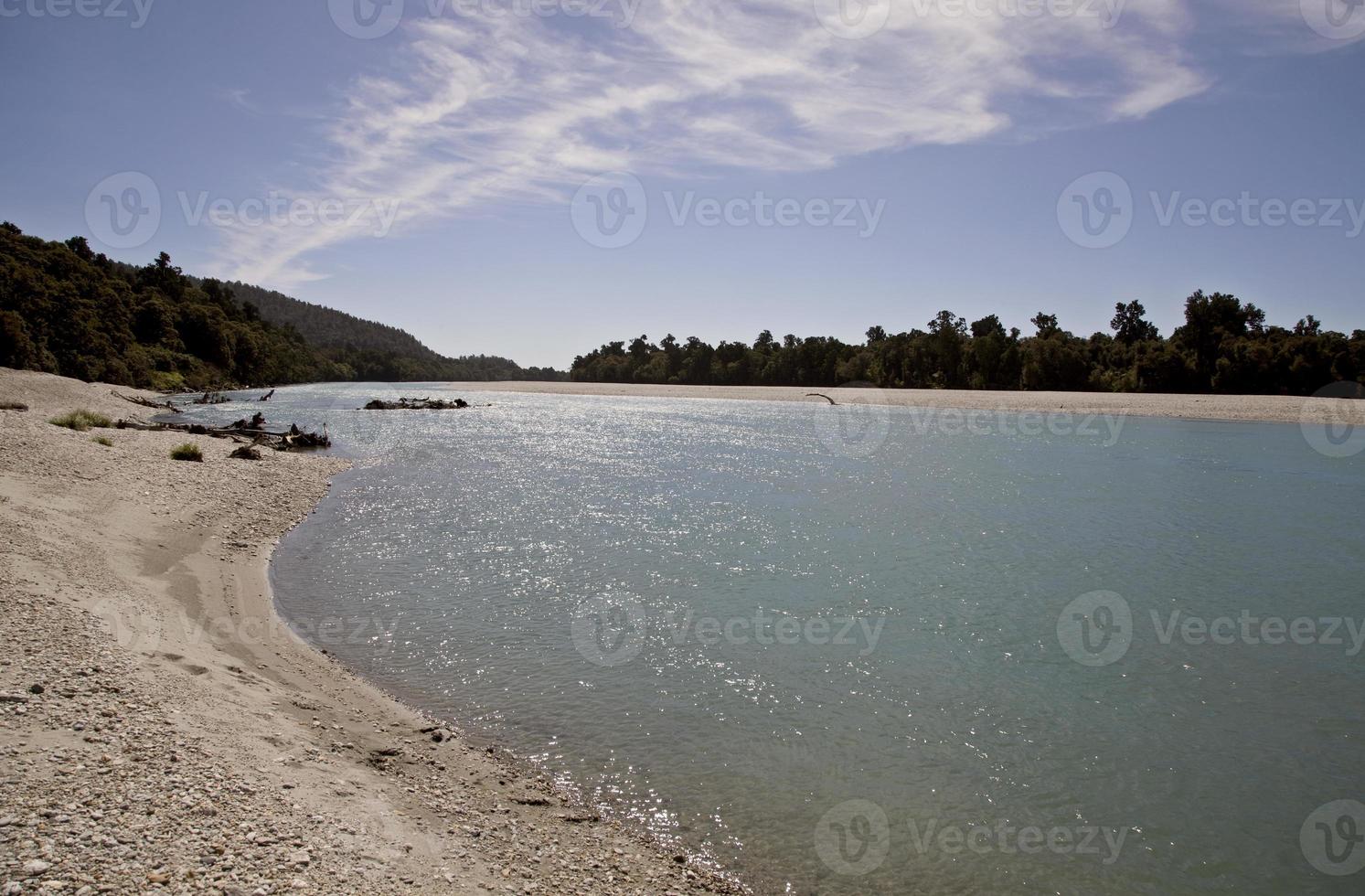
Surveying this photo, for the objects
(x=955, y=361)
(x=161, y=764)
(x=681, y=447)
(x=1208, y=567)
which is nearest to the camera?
(x=161, y=764)

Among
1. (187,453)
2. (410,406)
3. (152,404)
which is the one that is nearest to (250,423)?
(152,404)

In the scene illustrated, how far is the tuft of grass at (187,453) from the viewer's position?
22.3 meters

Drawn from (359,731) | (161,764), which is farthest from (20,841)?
(359,731)

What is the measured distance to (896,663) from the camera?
34.8 feet

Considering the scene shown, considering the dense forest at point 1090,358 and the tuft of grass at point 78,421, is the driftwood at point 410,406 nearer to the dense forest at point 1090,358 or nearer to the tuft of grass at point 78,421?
the tuft of grass at point 78,421

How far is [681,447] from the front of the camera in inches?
1661

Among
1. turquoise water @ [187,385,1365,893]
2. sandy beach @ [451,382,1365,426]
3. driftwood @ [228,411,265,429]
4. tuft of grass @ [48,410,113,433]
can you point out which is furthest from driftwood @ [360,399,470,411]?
turquoise water @ [187,385,1365,893]

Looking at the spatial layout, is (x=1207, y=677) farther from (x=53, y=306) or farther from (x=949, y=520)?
(x=53, y=306)

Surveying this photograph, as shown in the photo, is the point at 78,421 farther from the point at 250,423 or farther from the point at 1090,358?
the point at 1090,358

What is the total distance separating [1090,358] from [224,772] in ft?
331

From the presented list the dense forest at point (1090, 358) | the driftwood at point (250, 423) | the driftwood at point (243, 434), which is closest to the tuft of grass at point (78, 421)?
the driftwood at point (243, 434)

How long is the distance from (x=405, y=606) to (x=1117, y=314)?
118m

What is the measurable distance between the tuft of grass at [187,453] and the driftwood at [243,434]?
18.6 feet

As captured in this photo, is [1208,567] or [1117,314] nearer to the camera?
[1208,567]
